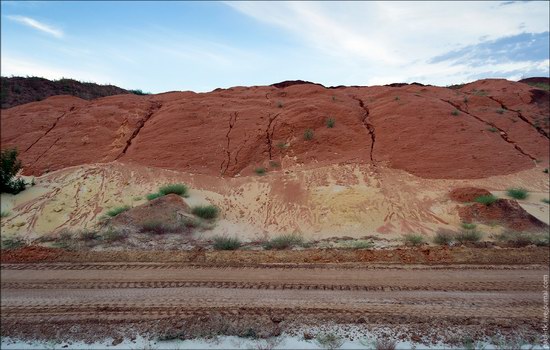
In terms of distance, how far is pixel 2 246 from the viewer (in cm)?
1000

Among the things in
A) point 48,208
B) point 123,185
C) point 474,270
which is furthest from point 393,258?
point 48,208

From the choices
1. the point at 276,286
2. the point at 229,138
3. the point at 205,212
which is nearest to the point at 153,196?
the point at 205,212

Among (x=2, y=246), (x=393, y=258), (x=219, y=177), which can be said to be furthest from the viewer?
(x=219, y=177)

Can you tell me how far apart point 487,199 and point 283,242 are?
6302mm

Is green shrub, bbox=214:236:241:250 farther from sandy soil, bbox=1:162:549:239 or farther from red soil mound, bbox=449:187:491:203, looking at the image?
red soil mound, bbox=449:187:491:203

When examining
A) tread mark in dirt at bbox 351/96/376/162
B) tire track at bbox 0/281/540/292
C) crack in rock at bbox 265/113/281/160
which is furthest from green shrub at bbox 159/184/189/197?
tread mark in dirt at bbox 351/96/376/162

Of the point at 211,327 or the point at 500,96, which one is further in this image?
the point at 500,96

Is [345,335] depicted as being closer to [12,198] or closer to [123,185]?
[123,185]

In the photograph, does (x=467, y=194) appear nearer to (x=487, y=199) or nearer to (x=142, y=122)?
(x=487, y=199)

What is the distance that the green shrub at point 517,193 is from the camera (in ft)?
39.7

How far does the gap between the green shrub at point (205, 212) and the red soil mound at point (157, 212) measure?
247 millimetres

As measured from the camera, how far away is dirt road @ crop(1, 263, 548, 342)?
6430 mm

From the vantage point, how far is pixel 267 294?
7277mm

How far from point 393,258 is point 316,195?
12.9ft
